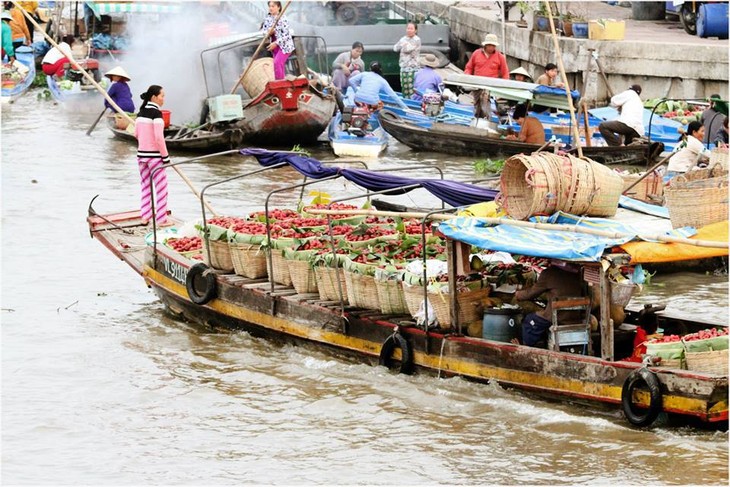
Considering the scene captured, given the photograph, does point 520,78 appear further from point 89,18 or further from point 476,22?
point 89,18

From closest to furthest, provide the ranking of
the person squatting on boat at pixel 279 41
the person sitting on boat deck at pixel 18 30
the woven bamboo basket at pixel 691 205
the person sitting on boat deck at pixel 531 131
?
the woven bamboo basket at pixel 691 205
the person sitting on boat deck at pixel 531 131
the person squatting on boat at pixel 279 41
the person sitting on boat deck at pixel 18 30

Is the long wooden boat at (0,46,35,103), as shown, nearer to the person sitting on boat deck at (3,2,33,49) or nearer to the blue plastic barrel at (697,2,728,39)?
the person sitting on boat deck at (3,2,33,49)

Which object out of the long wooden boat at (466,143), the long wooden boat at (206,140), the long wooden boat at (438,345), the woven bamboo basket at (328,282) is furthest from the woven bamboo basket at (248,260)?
the long wooden boat at (206,140)

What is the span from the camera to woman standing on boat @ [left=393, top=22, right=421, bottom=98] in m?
22.1

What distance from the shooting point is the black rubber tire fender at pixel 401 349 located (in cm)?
908

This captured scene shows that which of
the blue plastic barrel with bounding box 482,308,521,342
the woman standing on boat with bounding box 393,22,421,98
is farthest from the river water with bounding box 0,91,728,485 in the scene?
the woman standing on boat with bounding box 393,22,421,98

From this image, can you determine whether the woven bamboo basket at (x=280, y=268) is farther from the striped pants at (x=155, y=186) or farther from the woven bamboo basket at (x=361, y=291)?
the striped pants at (x=155, y=186)

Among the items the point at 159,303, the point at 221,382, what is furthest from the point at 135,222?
the point at 221,382

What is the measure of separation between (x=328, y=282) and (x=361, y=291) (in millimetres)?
379

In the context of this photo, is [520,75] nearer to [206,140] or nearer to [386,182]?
[206,140]

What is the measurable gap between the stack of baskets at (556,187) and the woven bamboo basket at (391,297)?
1024 mm

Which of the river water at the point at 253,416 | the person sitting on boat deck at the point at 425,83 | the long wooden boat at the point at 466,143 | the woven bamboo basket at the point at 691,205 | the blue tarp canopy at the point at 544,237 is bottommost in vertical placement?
the river water at the point at 253,416

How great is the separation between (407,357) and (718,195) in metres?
2.69

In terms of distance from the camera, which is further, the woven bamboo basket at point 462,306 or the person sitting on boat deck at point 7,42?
the person sitting on boat deck at point 7,42
